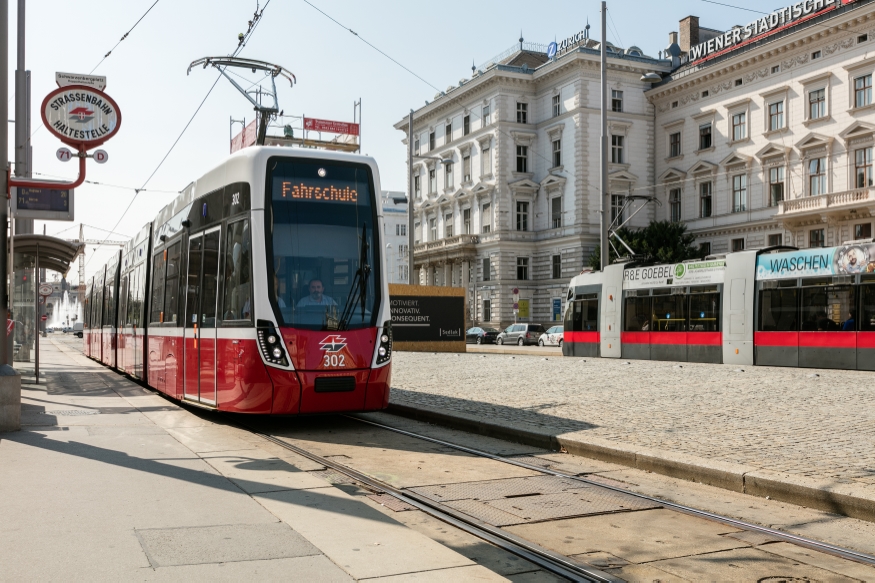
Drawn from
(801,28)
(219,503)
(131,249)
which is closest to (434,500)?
(219,503)

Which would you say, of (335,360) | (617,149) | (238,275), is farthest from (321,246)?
(617,149)

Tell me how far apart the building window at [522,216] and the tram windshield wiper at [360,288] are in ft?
184

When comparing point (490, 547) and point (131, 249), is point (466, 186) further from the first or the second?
point (490, 547)

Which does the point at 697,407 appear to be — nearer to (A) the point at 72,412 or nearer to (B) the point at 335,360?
(B) the point at 335,360

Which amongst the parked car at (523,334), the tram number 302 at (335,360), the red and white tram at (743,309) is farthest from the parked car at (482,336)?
the tram number 302 at (335,360)

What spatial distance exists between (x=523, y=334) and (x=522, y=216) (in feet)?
53.4

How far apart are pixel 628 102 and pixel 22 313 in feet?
152

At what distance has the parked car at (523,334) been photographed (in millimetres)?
52281

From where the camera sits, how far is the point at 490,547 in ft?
18.3

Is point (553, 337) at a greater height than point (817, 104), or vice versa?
point (817, 104)

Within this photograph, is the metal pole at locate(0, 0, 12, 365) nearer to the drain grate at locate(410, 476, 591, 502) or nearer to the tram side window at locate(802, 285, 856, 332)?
the drain grate at locate(410, 476, 591, 502)

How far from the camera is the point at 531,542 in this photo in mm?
5633

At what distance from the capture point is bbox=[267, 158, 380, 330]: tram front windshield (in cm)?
1027

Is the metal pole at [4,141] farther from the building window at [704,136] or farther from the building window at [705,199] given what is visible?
the building window at [704,136]
